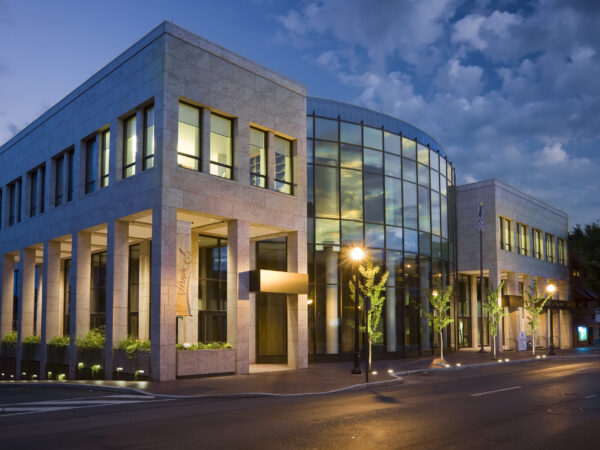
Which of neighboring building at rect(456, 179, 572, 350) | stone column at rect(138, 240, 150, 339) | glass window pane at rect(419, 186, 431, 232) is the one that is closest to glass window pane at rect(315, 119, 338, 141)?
glass window pane at rect(419, 186, 431, 232)

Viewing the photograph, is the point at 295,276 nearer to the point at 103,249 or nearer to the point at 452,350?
the point at 103,249

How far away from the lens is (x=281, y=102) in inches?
1056

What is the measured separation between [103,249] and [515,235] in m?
33.1

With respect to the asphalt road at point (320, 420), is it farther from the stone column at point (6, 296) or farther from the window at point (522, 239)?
the window at point (522, 239)

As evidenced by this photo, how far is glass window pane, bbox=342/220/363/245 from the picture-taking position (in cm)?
3225

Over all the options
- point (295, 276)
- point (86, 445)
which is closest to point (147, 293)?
point (295, 276)

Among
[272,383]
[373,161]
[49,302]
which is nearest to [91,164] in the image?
[49,302]

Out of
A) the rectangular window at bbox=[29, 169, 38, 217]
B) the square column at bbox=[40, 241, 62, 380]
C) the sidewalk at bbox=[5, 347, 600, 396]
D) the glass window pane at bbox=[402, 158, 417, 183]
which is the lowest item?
the sidewalk at bbox=[5, 347, 600, 396]

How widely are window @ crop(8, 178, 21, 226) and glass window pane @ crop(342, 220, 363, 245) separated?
65.2ft

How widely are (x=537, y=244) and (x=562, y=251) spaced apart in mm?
7482

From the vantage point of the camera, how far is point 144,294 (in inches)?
1189

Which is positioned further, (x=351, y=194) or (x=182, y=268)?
(x=351, y=194)

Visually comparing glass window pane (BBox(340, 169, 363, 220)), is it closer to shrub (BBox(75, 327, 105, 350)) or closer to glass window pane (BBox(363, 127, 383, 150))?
glass window pane (BBox(363, 127, 383, 150))

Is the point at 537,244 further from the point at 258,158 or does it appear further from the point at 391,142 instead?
the point at 258,158
